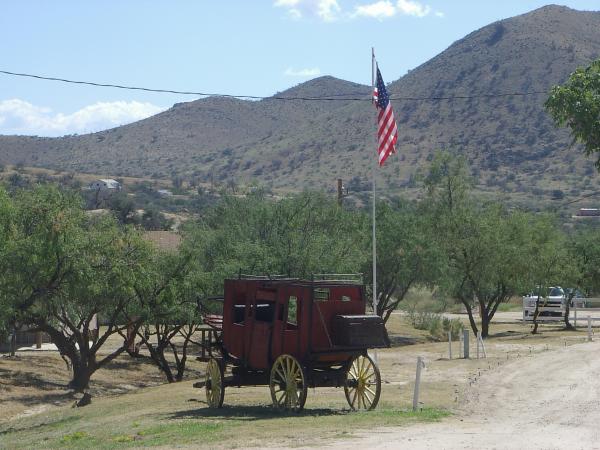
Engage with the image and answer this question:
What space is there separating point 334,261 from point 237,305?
634 inches

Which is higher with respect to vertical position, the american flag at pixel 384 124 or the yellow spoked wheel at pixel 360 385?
the american flag at pixel 384 124

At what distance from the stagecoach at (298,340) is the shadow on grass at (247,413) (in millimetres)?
206

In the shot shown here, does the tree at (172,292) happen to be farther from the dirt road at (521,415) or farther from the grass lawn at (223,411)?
the dirt road at (521,415)

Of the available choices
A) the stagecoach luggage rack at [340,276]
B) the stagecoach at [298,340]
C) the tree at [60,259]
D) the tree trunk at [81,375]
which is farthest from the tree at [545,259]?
the stagecoach at [298,340]

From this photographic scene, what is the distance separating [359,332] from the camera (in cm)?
1692

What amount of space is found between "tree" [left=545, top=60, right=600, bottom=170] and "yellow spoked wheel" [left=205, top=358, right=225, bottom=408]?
8.13 metres

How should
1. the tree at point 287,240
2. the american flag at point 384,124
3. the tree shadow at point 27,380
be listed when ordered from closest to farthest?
the american flag at point 384,124 < the tree shadow at point 27,380 < the tree at point 287,240

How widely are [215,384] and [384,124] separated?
7722mm

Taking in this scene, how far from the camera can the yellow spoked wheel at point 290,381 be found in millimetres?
17062

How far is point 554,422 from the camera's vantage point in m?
16.0

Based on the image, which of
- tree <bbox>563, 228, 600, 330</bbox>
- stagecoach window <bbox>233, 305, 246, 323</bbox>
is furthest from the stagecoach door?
tree <bbox>563, 228, 600, 330</bbox>

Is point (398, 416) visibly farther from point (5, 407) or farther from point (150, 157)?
point (150, 157)

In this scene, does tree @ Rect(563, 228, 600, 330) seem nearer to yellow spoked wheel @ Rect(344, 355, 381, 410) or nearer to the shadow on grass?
yellow spoked wheel @ Rect(344, 355, 381, 410)

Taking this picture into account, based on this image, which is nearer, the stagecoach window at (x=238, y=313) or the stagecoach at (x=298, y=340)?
the stagecoach at (x=298, y=340)
